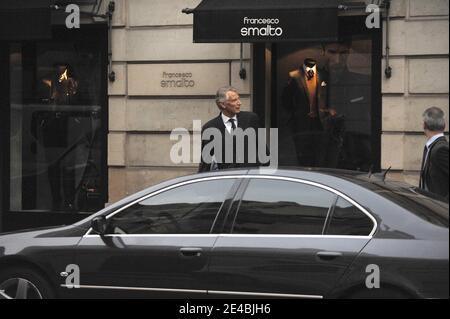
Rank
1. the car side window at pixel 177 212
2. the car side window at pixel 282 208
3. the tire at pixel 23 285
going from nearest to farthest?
the car side window at pixel 282 208
the car side window at pixel 177 212
the tire at pixel 23 285

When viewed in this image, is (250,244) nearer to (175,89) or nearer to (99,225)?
(99,225)

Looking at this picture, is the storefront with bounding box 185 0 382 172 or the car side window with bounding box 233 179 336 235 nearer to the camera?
the car side window with bounding box 233 179 336 235

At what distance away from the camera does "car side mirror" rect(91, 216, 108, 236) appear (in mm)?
6145

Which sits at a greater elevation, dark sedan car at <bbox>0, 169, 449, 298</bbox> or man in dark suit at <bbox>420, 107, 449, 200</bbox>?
man in dark suit at <bbox>420, 107, 449, 200</bbox>

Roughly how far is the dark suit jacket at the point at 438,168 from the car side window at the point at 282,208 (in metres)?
2.17

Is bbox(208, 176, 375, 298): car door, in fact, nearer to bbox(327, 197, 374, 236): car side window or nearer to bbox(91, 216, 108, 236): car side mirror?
bbox(327, 197, 374, 236): car side window

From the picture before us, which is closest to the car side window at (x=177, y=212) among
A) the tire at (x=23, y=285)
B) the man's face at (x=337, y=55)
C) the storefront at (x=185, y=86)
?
the tire at (x=23, y=285)

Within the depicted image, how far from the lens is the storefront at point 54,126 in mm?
12234

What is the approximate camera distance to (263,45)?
11.5 meters

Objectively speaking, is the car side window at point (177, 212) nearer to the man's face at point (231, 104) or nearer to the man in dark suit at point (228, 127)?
the man in dark suit at point (228, 127)

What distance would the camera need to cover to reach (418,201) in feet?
19.3

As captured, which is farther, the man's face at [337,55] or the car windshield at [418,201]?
the man's face at [337,55]

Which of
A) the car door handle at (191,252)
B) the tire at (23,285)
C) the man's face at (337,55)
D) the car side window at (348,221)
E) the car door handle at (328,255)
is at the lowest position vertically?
the tire at (23,285)

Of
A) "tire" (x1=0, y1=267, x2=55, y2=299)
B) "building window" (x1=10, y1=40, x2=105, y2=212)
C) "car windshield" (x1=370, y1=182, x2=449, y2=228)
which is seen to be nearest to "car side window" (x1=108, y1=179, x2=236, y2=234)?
"tire" (x1=0, y1=267, x2=55, y2=299)
